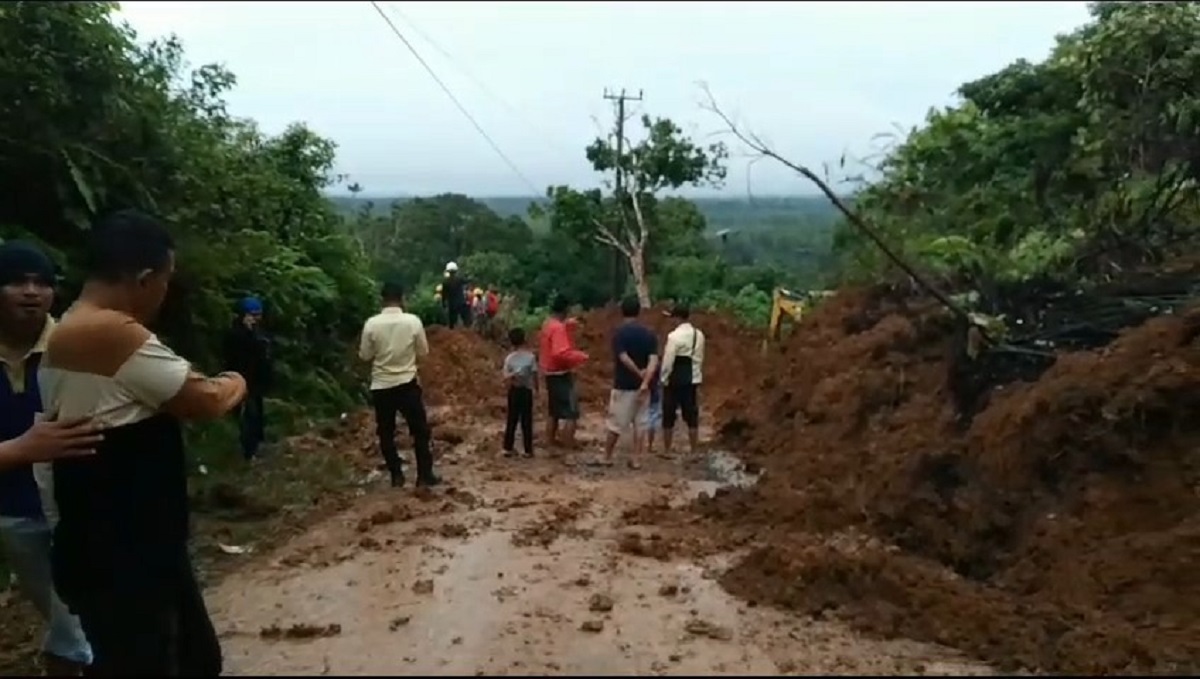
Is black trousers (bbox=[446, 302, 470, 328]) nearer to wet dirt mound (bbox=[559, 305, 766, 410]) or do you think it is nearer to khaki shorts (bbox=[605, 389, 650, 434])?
wet dirt mound (bbox=[559, 305, 766, 410])

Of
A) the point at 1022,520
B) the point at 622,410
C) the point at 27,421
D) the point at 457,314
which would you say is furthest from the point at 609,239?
the point at 27,421

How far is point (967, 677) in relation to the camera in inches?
213

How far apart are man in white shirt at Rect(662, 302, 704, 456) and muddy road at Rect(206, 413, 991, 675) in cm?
251

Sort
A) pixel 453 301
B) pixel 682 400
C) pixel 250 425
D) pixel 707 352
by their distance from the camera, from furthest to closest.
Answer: pixel 453 301
pixel 707 352
pixel 682 400
pixel 250 425

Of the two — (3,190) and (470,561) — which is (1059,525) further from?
(3,190)

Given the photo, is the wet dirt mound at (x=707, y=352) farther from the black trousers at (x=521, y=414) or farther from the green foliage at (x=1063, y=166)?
the black trousers at (x=521, y=414)

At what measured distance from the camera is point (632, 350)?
1236cm

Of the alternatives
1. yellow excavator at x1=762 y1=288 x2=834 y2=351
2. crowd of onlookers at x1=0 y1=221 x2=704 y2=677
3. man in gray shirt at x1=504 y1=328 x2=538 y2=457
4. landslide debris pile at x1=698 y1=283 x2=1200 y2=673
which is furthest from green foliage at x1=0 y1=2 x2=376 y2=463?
yellow excavator at x1=762 y1=288 x2=834 y2=351

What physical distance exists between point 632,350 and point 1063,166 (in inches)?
286

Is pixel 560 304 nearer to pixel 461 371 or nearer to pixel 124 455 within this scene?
pixel 124 455

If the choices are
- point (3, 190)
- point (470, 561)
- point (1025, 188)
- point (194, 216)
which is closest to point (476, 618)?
point (470, 561)

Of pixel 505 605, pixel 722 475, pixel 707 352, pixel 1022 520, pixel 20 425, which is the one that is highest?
pixel 20 425

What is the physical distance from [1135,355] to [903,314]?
19.0 ft

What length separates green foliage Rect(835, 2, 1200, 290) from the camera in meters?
10.4
